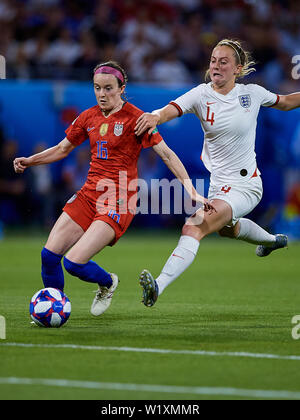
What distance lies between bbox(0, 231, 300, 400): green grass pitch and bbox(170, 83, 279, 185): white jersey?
1.54 meters

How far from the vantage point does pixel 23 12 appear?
20.5 m

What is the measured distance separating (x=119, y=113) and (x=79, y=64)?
11.6m

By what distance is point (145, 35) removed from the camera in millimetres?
20328

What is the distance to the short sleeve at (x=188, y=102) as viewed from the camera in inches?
309

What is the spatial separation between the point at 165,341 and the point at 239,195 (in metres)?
1.90

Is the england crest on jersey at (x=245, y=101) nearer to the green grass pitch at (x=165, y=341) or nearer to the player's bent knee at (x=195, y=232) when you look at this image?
the player's bent knee at (x=195, y=232)

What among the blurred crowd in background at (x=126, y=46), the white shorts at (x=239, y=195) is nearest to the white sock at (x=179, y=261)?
the white shorts at (x=239, y=195)

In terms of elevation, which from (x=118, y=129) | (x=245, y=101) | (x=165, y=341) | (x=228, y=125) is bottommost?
(x=165, y=341)

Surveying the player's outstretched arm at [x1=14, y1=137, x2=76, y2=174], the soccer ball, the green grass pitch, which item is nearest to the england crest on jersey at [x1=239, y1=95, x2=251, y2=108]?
the player's outstretched arm at [x1=14, y1=137, x2=76, y2=174]

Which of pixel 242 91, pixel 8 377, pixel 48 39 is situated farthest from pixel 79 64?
pixel 8 377

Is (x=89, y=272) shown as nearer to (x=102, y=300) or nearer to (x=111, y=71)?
(x=102, y=300)

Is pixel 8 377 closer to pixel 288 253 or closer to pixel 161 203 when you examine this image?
pixel 288 253

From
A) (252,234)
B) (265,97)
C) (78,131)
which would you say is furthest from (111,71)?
(252,234)
